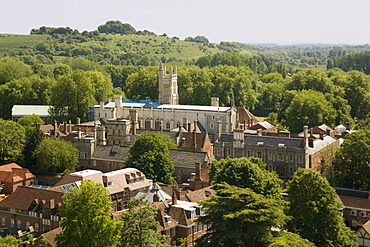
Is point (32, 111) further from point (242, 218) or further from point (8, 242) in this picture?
point (242, 218)

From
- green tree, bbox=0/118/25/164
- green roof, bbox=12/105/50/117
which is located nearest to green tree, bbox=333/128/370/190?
green tree, bbox=0/118/25/164

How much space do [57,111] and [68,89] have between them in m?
4.38

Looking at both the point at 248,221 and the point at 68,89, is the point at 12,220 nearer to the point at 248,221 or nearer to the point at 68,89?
the point at 248,221

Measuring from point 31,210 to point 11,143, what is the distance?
23350mm

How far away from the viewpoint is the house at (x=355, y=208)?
182 ft

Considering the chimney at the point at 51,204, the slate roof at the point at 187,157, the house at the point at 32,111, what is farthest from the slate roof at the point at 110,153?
the house at the point at 32,111

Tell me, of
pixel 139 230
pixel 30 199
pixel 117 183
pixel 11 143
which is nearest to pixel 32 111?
pixel 11 143

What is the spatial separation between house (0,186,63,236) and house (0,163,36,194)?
9827 mm

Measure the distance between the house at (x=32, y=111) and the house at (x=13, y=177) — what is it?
41.2 m

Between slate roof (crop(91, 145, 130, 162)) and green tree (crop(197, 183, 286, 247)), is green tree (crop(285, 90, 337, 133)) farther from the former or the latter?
green tree (crop(197, 183, 286, 247))

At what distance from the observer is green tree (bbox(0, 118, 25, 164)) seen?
7600 cm

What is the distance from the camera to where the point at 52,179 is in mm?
73625

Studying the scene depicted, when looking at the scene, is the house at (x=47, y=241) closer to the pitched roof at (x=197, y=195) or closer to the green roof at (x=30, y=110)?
the pitched roof at (x=197, y=195)

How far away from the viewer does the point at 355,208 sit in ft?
183
